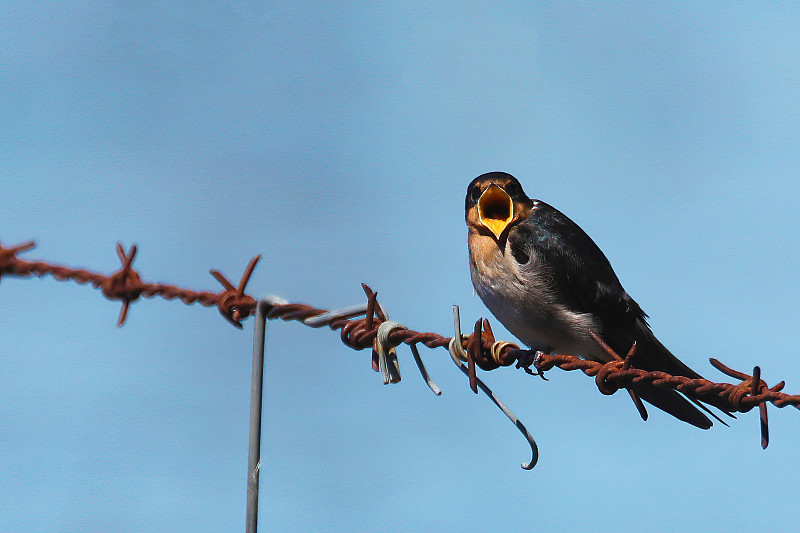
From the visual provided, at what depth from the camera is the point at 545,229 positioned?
4516 millimetres

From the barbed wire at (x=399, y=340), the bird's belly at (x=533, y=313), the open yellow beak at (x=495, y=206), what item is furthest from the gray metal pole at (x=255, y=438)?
the open yellow beak at (x=495, y=206)

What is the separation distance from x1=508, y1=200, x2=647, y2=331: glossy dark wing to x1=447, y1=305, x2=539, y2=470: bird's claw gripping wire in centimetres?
177

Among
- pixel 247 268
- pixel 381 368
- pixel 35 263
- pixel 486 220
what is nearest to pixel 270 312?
pixel 247 268

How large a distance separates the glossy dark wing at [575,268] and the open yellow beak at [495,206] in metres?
0.15

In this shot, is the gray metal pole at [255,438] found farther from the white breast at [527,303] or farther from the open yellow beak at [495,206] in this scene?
the open yellow beak at [495,206]

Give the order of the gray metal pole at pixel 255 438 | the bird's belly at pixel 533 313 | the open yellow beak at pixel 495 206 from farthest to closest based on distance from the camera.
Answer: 1. the open yellow beak at pixel 495 206
2. the bird's belly at pixel 533 313
3. the gray metal pole at pixel 255 438

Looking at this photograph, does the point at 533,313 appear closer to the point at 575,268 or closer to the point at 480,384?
the point at 575,268

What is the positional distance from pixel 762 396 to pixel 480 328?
0.79 m

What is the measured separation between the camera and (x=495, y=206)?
4.82 m

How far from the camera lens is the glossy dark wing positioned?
436 cm

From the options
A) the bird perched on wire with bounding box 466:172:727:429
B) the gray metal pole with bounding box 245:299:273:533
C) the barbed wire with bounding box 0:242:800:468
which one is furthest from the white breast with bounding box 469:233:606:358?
the gray metal pole with bounding box 245:299:273:533

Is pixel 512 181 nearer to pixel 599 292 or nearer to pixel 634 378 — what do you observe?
pixel 599 292

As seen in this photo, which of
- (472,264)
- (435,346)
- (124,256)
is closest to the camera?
(435,346)

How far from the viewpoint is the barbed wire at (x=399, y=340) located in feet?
7.36
